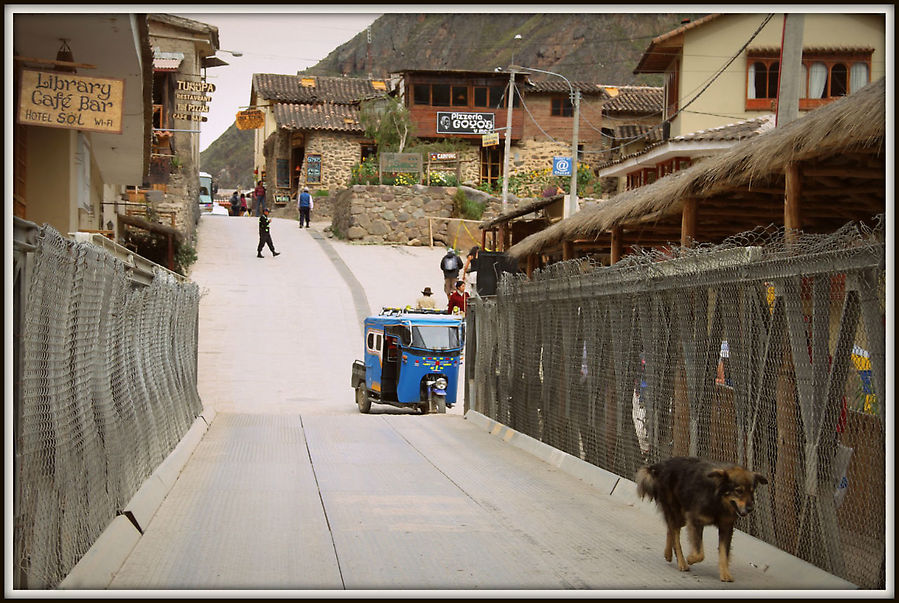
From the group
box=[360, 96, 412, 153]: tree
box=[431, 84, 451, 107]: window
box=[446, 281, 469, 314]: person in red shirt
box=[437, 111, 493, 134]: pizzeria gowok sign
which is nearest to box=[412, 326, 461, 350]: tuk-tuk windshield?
box=[446, 281, 469, 314]: person in red shirt

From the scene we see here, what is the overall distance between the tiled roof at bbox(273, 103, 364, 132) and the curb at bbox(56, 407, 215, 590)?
4816cm

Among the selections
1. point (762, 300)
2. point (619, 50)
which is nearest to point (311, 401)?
point (762, 300)

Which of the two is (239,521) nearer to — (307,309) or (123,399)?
(123,399)

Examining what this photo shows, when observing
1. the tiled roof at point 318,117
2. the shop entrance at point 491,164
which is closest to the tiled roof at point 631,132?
the shop entrance at point 491,164

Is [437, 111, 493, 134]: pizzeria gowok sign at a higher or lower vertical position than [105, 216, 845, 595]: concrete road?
Answer: higher

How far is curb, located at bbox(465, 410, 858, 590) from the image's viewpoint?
20.1 feet

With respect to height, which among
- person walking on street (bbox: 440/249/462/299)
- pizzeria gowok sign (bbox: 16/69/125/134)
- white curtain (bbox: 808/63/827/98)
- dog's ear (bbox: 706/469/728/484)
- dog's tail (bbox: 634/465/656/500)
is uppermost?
white curtain (bbox: 808/63/827/98)

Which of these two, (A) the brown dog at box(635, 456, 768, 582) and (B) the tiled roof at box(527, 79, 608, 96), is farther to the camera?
(B) the tiled roof at box(527, 79, 608, 96)

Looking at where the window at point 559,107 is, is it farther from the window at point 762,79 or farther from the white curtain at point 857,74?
the white curtain at point 857,74

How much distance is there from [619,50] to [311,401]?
6739 cm

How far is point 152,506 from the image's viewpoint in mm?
8242

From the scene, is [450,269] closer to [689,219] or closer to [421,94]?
[689,219]

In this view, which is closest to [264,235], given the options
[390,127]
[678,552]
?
[390,127]

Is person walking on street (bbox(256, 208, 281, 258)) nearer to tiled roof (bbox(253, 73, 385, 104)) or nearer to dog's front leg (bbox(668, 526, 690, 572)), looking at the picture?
tiled roof (bbox(253, 73, 385, 104))
